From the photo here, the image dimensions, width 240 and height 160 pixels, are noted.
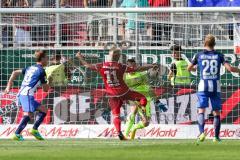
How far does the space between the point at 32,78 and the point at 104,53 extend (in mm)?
3182

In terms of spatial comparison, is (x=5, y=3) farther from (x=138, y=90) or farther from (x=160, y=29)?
(x=138, y=90)

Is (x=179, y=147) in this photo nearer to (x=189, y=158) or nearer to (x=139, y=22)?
(x=189, y=158)

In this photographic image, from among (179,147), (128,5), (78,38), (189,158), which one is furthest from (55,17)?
(189,158)

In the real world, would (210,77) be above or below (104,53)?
below

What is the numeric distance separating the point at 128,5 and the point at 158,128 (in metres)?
4.09

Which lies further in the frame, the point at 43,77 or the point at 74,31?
the point at 74,31

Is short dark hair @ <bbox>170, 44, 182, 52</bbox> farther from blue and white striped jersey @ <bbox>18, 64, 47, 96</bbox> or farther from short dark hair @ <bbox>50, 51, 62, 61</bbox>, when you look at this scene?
blue and white striped jersey @ <bbox>18, 64, 47, 96</bbox>

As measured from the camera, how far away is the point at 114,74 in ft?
72.3

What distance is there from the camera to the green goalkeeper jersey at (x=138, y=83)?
24094 millimetres

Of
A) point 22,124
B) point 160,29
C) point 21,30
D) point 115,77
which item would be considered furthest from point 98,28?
point 22,124

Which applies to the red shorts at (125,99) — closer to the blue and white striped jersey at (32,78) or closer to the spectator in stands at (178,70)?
the blue and white striped jersey at (32,78)

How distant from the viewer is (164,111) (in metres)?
24.2

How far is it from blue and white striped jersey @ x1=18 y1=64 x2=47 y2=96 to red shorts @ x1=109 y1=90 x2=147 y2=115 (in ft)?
5.14

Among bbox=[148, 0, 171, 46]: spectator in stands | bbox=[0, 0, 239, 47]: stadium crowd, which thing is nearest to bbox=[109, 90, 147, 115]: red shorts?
bbox=[0, 0, 239, 47]: stadium crowd
